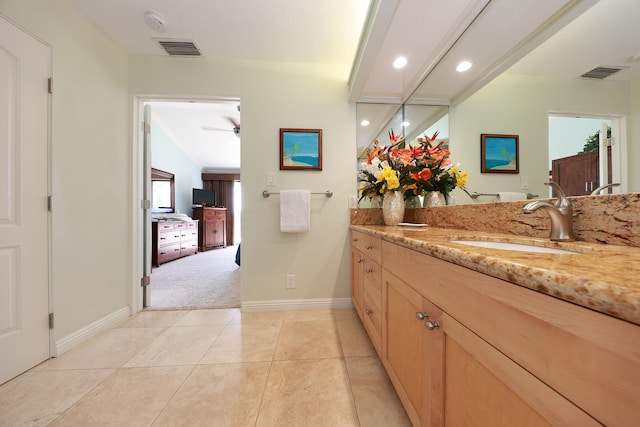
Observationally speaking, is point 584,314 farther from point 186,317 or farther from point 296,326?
point 186,317

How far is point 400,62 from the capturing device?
150cm

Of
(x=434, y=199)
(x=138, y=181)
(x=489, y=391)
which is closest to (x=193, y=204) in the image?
(x=138, y=181)

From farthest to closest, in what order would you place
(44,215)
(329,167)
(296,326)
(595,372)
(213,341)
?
(329,167)
(296,326)
(213,341)
(44,215)
(595,372)

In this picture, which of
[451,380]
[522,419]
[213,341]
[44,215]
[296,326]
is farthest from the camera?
[296,326]

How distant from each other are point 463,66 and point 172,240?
14.8ft

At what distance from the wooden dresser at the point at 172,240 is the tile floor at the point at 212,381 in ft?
7.29

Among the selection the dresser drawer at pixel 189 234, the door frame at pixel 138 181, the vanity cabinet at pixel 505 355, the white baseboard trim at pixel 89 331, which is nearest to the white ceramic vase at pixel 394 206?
the vanity cabinet at pixel 505 355

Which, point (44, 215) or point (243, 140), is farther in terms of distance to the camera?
point (243, 140)

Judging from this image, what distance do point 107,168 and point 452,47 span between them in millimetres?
2499

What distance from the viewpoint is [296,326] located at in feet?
5.30

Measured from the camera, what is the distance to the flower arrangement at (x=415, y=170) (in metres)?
1.37

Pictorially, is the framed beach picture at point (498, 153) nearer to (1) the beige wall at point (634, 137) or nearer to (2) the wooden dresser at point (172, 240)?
(1) the beige wall at point (634, 137)

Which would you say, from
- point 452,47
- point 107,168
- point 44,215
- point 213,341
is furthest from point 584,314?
point 107,168

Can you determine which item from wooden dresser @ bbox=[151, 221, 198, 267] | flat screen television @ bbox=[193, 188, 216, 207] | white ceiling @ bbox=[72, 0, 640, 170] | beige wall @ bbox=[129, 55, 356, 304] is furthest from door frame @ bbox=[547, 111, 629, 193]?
flat screen television @ bbox=[193, 188, 216, 207]
